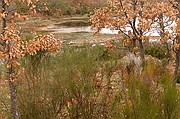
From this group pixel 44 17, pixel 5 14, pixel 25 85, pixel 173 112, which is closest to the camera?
pixel 173 112

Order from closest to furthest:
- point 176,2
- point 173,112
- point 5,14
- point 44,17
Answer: point 173,112
point 5,14
point 176,2
point 44,17

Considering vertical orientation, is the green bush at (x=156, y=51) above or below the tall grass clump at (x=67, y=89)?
below

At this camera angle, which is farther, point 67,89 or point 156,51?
point 156,51

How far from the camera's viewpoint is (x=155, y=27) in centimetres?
1130

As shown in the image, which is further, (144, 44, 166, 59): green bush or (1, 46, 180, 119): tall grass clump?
(144, 44, 166, 59): green bush

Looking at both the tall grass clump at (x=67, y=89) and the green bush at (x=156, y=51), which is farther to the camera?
the green bush at (x=156, y=51)

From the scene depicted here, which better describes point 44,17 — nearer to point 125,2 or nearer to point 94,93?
point 125,2

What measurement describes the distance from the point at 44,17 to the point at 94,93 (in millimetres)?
40659

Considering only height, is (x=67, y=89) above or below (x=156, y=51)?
above

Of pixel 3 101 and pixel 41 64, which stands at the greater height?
pixel 41 64

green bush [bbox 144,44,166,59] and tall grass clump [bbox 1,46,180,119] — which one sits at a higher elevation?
tall grass clump [bbox 1,46,180,119]

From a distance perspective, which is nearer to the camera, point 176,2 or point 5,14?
point 5,14

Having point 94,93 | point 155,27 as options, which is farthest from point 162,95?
point 155,27

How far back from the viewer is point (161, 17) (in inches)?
451
